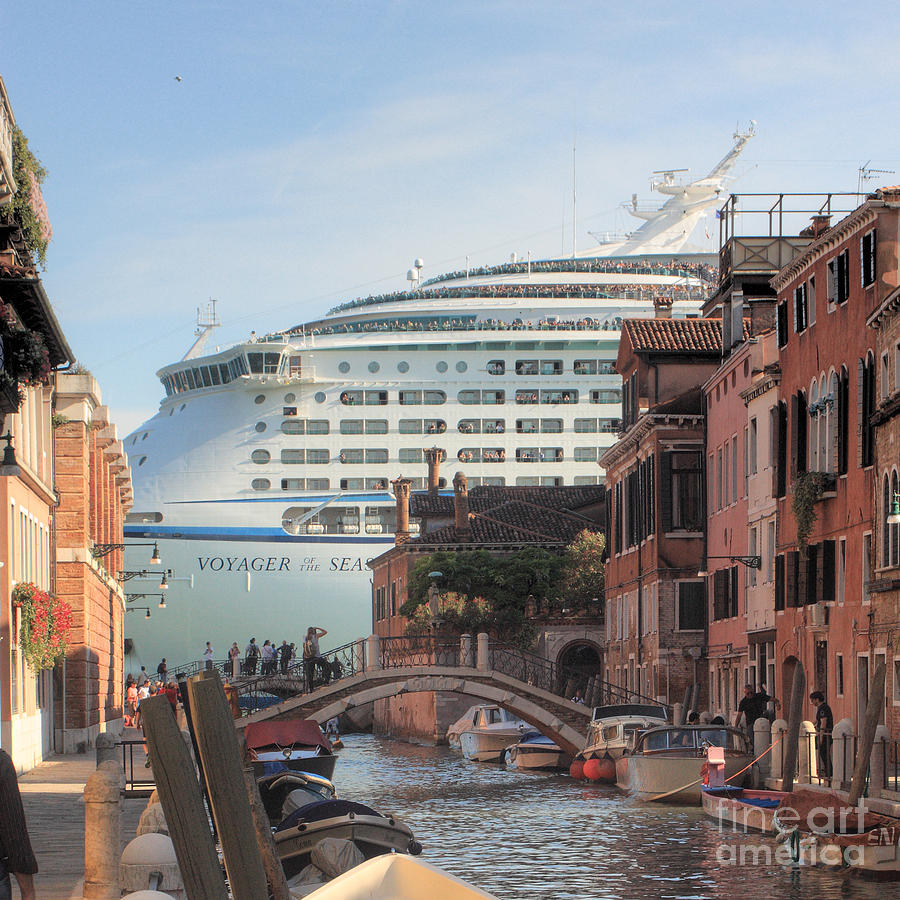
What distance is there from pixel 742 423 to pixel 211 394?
4467 centimetres

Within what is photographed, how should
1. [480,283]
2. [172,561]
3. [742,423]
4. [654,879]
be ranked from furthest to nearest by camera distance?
[480,283]
[172,561]
[742,423]
[654,879]

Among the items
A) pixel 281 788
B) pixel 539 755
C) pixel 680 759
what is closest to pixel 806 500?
pixel 680 759

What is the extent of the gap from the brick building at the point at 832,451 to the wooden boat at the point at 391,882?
1779cm

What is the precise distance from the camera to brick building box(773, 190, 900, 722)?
26641mm

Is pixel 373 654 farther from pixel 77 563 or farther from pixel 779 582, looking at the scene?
pixel 779 582

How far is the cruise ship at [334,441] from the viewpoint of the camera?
7138cm

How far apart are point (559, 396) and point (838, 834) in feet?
189

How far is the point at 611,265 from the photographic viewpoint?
84.9 m

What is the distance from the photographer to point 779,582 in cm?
3222

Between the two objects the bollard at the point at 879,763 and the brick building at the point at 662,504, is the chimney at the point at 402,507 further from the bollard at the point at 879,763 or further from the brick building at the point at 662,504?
the bollard at the point at 879,763

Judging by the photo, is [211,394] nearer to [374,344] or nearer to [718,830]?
[374,344]

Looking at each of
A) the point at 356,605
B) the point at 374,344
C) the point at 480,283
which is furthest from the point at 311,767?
the point at 480,283

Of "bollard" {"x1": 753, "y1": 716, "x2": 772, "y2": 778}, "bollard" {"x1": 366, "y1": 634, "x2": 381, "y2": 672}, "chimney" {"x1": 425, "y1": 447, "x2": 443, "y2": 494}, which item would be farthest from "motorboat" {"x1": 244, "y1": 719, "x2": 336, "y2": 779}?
"chimney" {"x1": 425, "y1": 447, "x2": 443, "y2": 494}

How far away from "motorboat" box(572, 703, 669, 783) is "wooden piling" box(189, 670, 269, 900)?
23383mm
